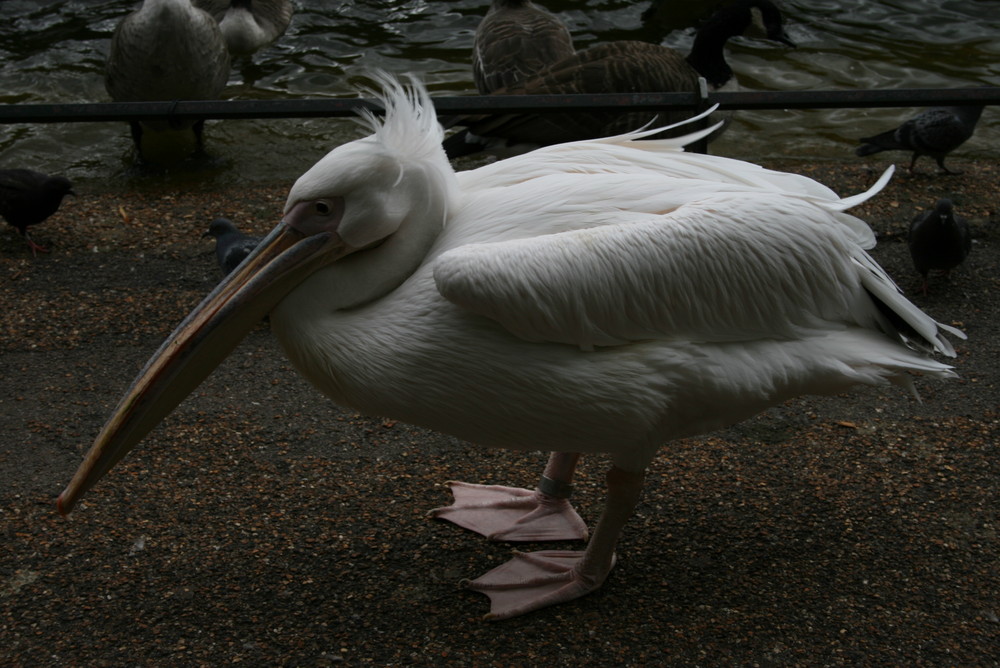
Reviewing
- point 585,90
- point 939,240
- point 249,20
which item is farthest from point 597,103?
point 249,20

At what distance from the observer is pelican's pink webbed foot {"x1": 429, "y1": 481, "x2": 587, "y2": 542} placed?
9.20ft

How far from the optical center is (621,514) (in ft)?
8.18

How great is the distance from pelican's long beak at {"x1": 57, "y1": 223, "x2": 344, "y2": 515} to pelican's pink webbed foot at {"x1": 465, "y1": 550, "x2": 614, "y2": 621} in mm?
889

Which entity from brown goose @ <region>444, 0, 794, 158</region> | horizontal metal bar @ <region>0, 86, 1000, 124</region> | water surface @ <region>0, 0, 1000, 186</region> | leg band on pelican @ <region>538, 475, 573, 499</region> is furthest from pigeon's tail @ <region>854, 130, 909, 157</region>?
leg band on pelican @ <region>538, 475, 573, 499</region>

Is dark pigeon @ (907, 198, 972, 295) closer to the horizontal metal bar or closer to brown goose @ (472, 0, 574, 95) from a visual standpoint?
the horizontal metal bar

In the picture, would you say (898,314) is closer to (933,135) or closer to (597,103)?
(597,103)

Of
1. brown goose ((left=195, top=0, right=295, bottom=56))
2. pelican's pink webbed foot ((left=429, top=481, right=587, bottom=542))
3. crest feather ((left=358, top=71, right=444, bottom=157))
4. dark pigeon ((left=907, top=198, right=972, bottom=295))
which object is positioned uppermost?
crest feather ((left=358, top=71, right=444, bottom=157))

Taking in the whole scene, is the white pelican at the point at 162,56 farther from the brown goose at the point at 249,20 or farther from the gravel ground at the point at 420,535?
the gravel ground at the point at 420,535

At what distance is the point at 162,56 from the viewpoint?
19.0ft

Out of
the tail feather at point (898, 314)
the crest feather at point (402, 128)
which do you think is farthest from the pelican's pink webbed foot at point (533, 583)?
the crest feather at point (402, 128)

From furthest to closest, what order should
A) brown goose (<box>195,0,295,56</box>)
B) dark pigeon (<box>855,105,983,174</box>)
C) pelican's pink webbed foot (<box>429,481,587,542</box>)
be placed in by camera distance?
brown goose (<box>195,0,295,56</box>) → dark pigeon (<box>855,105,983,174</box>) → pelican's pink webbed foot (<box>429,481,587,542</box>)

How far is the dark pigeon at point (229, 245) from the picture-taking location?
3797mm

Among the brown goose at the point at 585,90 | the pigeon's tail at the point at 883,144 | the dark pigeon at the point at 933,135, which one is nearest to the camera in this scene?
the brown goose at the point at 585,90

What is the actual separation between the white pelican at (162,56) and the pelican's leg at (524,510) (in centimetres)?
358
